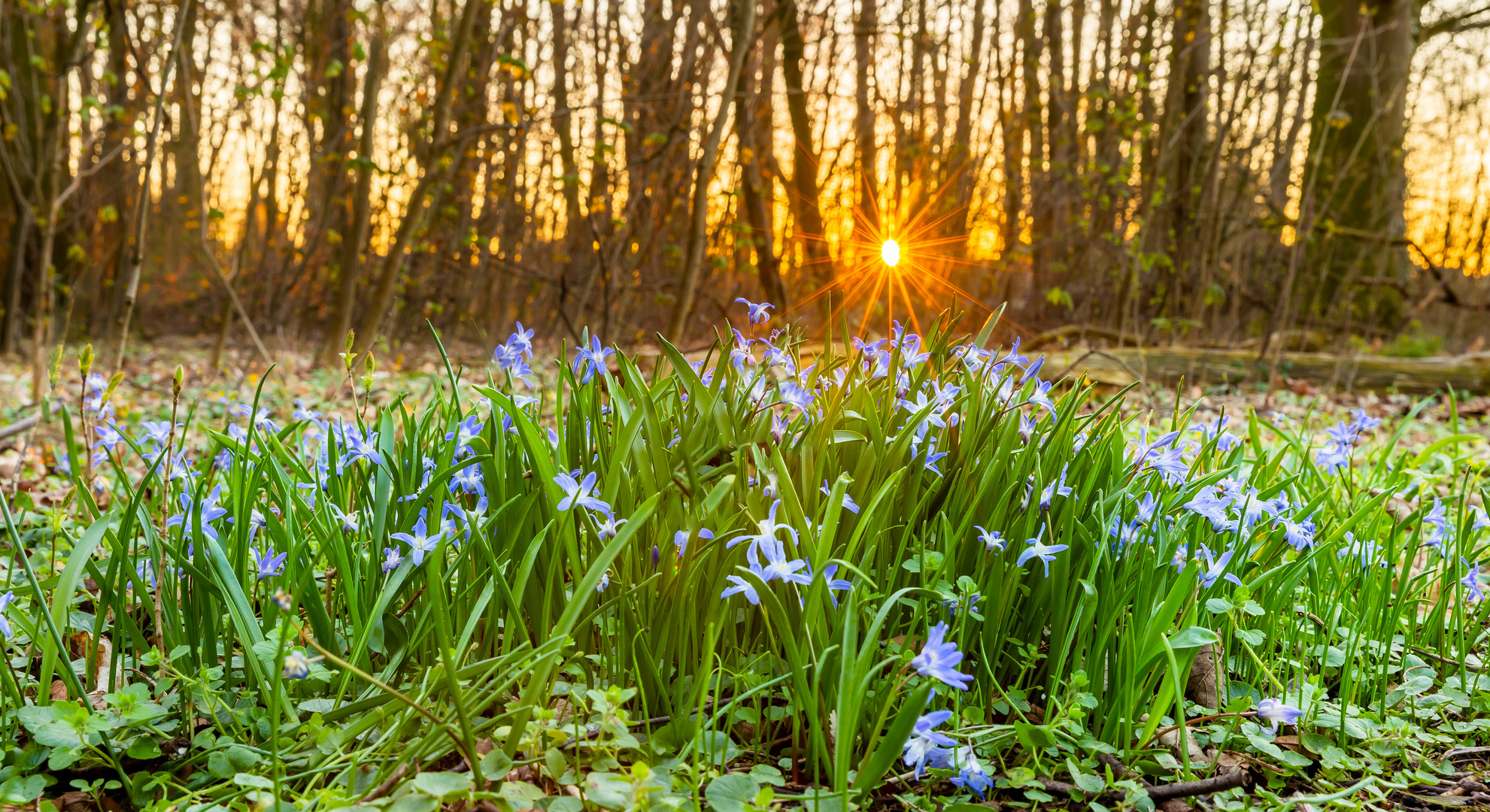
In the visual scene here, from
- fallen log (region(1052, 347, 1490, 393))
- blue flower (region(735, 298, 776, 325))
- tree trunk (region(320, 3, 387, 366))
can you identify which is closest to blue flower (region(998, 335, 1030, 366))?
blue flower (region(735, 298, 776, 325))

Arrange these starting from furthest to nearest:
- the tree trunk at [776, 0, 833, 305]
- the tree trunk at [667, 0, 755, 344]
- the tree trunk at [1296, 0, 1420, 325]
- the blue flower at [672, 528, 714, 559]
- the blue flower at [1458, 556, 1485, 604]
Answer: the tree trunk at [1296, 0, 1420, 325]
the tree trunk at [776, 0, 833, 305]
the tree trunk at [667, 0, 755, 344]
the blue flower at [1458, 556, 1485, 604]
the blue flower at [672, 528, 714, 559]

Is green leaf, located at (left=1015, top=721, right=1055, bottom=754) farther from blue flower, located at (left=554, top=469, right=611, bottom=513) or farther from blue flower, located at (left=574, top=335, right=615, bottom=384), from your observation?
blue flower, located at (left=574, top=335, right=615, bottom=384)

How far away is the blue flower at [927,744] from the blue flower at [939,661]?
0.05 m

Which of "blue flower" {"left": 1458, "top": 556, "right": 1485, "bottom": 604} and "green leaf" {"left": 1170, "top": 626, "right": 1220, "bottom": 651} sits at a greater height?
"green leaf" {"left": 1170, "top": 626, "right": 1220, "bottom": 651}

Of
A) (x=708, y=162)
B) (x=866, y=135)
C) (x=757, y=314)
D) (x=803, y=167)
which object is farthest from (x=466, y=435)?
(x=866, y=135)

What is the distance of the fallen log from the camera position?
6352 millimetres

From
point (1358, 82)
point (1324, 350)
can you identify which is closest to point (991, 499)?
point (1324, 350)

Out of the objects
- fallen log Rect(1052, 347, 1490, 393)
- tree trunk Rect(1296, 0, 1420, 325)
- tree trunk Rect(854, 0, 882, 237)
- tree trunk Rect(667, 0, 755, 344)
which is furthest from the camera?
tree trunk Rect(854, 0, 882, 237)

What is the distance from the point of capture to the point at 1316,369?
6.84 m

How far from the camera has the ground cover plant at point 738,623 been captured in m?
1.17

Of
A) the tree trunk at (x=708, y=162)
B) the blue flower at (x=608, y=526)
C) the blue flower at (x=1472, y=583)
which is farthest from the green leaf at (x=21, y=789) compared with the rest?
the tree trunk at (x=708, y=162)

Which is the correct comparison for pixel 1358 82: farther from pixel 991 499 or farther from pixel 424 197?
pixel 991 499

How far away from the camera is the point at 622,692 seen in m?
1.15

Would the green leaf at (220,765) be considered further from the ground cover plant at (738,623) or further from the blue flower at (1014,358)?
the blue flower at (1014,358)
